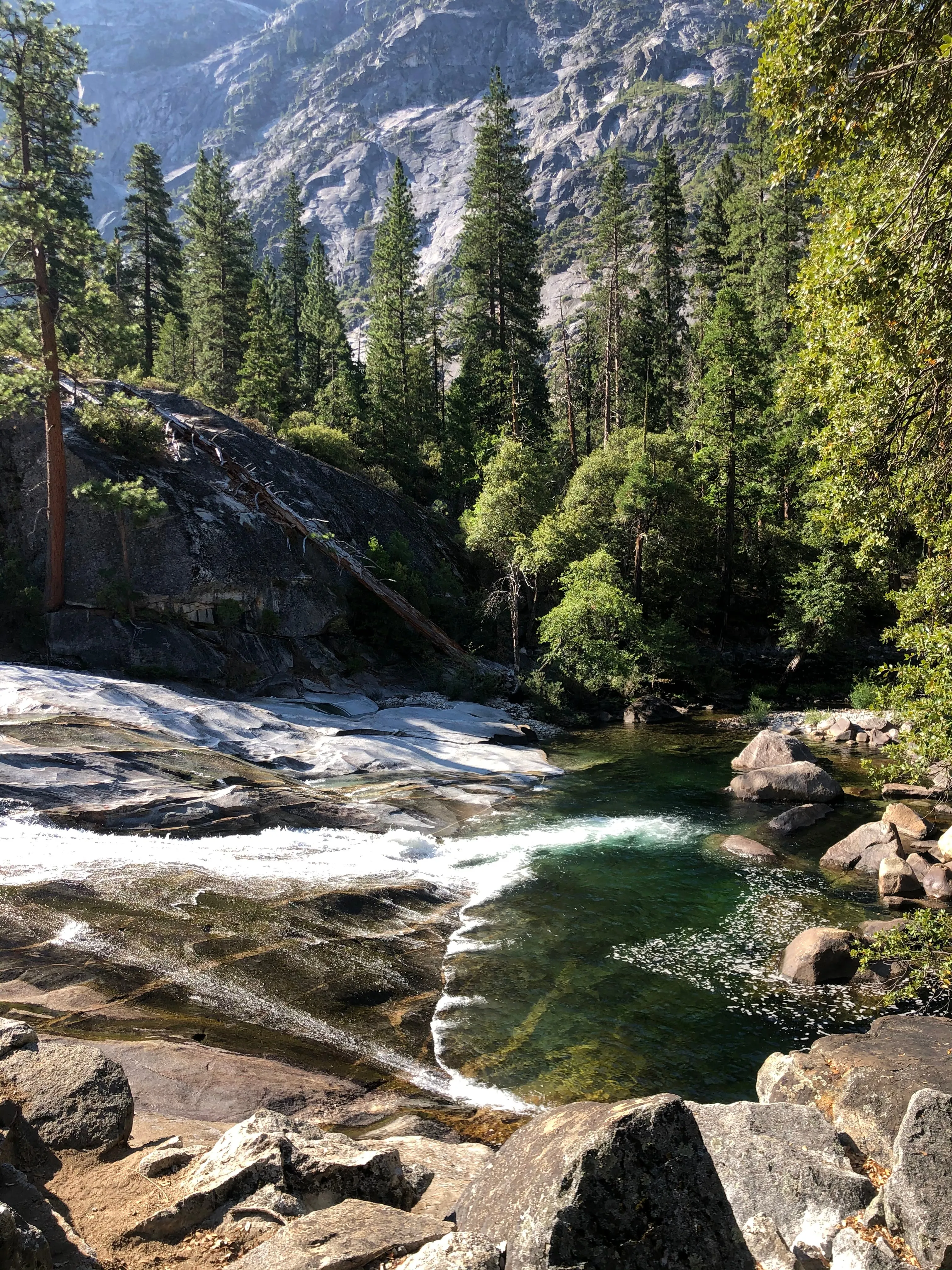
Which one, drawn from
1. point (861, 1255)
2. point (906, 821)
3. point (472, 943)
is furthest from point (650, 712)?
point (861, 1255)

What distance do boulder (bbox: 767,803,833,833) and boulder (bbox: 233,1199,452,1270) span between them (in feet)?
47.5

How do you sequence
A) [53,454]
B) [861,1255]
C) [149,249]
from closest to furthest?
[861,1255] < [53,454] < [149,249]

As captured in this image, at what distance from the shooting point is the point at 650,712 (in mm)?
29391

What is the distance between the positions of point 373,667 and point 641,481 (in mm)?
14682

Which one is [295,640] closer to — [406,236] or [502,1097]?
[502,1097]

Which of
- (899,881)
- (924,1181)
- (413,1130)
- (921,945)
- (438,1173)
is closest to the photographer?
(924,1181)

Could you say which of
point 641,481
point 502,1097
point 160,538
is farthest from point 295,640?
point 502,1097

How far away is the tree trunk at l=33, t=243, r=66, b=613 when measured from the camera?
20.3m

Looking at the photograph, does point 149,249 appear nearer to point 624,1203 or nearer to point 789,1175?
point 789,1175

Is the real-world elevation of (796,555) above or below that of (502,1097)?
above

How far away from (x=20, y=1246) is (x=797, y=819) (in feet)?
54.7

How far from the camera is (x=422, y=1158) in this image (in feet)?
19.3

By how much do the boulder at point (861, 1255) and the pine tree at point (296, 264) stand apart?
68253 millimetres

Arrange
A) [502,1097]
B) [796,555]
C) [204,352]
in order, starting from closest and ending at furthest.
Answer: [502,1097] → [796,555] → [204,352]
